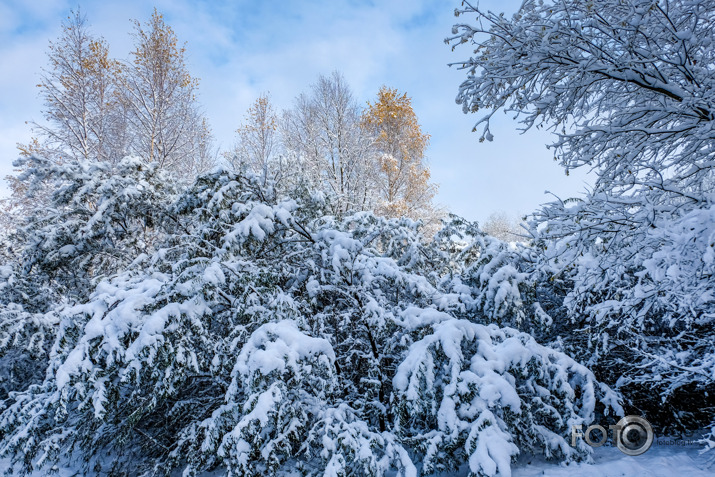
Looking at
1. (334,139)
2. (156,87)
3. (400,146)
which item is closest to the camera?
(156,87)

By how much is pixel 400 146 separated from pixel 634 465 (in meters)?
14.0

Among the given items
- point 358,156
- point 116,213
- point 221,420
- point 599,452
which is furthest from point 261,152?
point 599,452

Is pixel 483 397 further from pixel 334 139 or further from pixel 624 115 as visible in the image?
pixel 334 139

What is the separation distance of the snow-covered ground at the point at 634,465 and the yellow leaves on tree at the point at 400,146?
12136 millimetres

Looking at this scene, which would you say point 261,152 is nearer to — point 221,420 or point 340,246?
point 340,246

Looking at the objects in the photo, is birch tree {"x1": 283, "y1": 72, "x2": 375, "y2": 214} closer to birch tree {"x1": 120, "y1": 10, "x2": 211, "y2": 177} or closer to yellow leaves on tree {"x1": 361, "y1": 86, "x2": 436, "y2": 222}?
yellow leaves on tree {"x1": 361, "y1": 86, "x2": 436, "y2": 222}

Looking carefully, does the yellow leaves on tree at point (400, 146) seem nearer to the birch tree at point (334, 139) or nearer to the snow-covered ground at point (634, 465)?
the birch tree at point (334, 139)

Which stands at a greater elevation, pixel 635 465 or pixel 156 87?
pixel 156 87

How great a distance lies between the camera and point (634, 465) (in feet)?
9.23

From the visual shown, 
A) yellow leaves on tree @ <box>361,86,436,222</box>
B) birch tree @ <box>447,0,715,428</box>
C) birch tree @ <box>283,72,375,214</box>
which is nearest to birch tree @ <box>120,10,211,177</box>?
birch tree @ <box>283,72,375,214</box>

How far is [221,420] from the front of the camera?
2.87 m

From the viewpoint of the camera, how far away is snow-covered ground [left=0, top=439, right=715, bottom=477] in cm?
271

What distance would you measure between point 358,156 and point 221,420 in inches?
465

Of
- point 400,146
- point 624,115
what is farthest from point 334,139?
point 624,115
